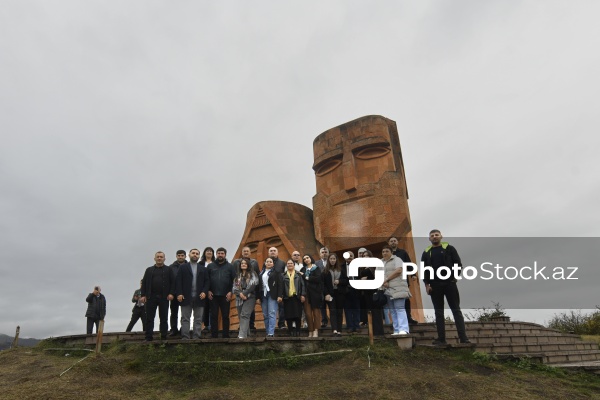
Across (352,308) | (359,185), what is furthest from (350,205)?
(352,308)

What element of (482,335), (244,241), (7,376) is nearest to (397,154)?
(244,241)

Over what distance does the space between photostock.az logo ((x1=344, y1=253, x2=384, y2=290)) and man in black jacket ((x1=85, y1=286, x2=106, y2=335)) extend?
7.11 meters

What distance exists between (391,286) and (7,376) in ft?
20.3

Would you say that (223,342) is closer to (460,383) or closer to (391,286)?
(391,286)

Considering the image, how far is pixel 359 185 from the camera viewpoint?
44.3 feet

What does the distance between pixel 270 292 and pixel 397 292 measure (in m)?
2.24

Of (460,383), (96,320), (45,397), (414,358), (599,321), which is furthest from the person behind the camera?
(599,321)

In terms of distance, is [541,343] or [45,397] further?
[541,343]

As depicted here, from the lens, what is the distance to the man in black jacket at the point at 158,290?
800cm

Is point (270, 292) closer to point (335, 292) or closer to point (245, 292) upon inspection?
point (245, 292)

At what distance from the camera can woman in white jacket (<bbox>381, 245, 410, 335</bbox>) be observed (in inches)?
290

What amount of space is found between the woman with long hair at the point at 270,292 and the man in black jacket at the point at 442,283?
8.45 ft

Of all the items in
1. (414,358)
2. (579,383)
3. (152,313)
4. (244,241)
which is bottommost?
(579,383)

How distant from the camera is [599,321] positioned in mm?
18297
